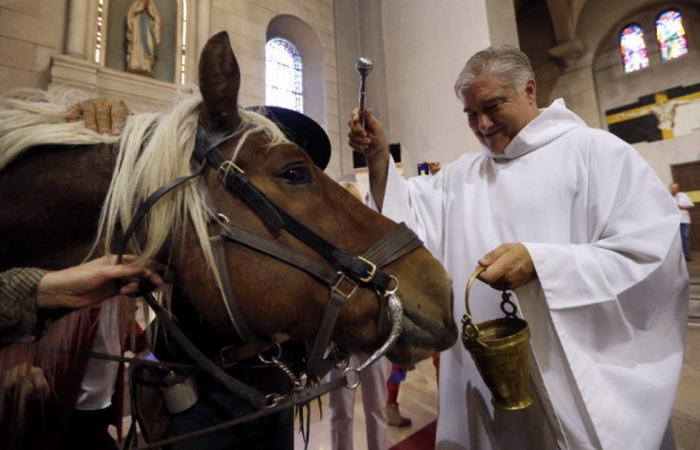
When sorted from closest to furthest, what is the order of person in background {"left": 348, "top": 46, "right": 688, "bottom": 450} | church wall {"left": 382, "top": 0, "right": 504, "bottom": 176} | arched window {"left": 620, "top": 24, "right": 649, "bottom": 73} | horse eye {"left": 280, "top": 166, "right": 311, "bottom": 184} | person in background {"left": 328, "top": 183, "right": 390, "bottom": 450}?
1. horse eye {"left": 280, "top": 166, "right": 311, "bottom": 184}
2. person in background {"left": 348, "top": 46, "right": 688, "bottom": 450}
3. person in background {"left": 328, "top": 183, "right": 390, "bottom": 450}
4. church wall {"left": 382, "top": 0, "right": 504, "bottom": 176}
5. arched window {"left": 620, "top": 24, "right": 649, "bottom": 73}

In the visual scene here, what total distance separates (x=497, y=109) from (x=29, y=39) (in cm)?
655

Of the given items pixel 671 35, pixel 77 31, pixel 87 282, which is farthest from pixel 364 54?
pixel 671 35

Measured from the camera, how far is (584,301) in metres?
1.11

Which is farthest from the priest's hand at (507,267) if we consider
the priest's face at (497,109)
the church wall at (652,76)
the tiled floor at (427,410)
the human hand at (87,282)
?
the church wall at (652,76)

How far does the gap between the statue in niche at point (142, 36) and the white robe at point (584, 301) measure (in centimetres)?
641

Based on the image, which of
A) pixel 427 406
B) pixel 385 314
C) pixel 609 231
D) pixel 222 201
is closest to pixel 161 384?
pixel 222 201

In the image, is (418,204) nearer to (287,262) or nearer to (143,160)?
(287,262)

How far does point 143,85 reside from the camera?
5.66 metres

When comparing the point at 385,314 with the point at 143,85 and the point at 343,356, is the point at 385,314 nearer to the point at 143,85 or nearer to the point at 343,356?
the point at 343,356

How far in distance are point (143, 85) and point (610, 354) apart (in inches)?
267

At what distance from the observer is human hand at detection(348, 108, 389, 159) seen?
1.47m

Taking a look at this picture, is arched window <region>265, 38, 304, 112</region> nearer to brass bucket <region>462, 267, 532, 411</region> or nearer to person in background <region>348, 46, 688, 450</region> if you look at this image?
person in background <region>348, 46, 688, 450</region>

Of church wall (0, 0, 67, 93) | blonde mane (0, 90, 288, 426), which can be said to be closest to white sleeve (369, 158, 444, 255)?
blonde mane (0, 90, 288, 426)

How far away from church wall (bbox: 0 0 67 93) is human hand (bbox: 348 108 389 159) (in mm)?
5573
